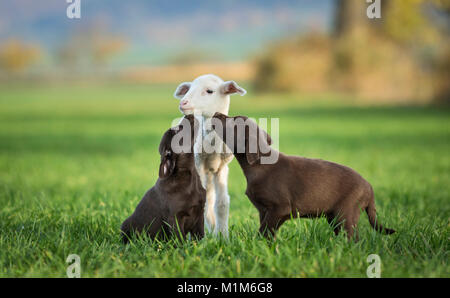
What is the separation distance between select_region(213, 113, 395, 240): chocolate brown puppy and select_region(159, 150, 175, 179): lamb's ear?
20.7 inches

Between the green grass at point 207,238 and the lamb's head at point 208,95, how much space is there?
49.5 inches

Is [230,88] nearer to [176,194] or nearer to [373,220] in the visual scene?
[176,194]

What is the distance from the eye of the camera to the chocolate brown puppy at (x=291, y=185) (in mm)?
4059

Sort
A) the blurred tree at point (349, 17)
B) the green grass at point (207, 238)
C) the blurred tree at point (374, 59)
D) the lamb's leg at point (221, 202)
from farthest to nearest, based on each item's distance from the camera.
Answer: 1. the blurred tree at point (349, 17)
2. the blurred tree at point (374, 59)
3. the lamb's leg at point (221, 202)
4. the green grass at point (207, 238)

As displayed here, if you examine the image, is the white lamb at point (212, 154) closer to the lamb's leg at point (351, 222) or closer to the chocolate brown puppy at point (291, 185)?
the chocolate brown puppy at point (291, 185)

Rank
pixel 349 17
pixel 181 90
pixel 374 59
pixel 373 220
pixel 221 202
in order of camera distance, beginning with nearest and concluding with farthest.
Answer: pixel 373 220
pixel 221 202
pixel 181 90
pixel 374 59
pixel 349 17

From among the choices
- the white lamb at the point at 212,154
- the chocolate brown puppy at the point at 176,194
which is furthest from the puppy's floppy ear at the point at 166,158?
the white lamb at the point at 212,154

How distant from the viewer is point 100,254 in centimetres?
415

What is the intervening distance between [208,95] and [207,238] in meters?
1.41

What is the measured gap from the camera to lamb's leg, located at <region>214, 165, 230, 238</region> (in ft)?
15.9

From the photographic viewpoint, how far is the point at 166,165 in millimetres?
4137

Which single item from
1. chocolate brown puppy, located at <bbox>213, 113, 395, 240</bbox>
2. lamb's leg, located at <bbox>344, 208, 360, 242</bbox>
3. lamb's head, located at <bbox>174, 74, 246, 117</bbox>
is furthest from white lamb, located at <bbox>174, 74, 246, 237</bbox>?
lamb's leg, located at <bbox>344, 208, 360, 242</bbox>

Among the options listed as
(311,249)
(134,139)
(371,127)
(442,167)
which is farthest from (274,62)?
(311,249)

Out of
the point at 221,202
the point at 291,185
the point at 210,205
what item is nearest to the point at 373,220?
the point at 291,185
